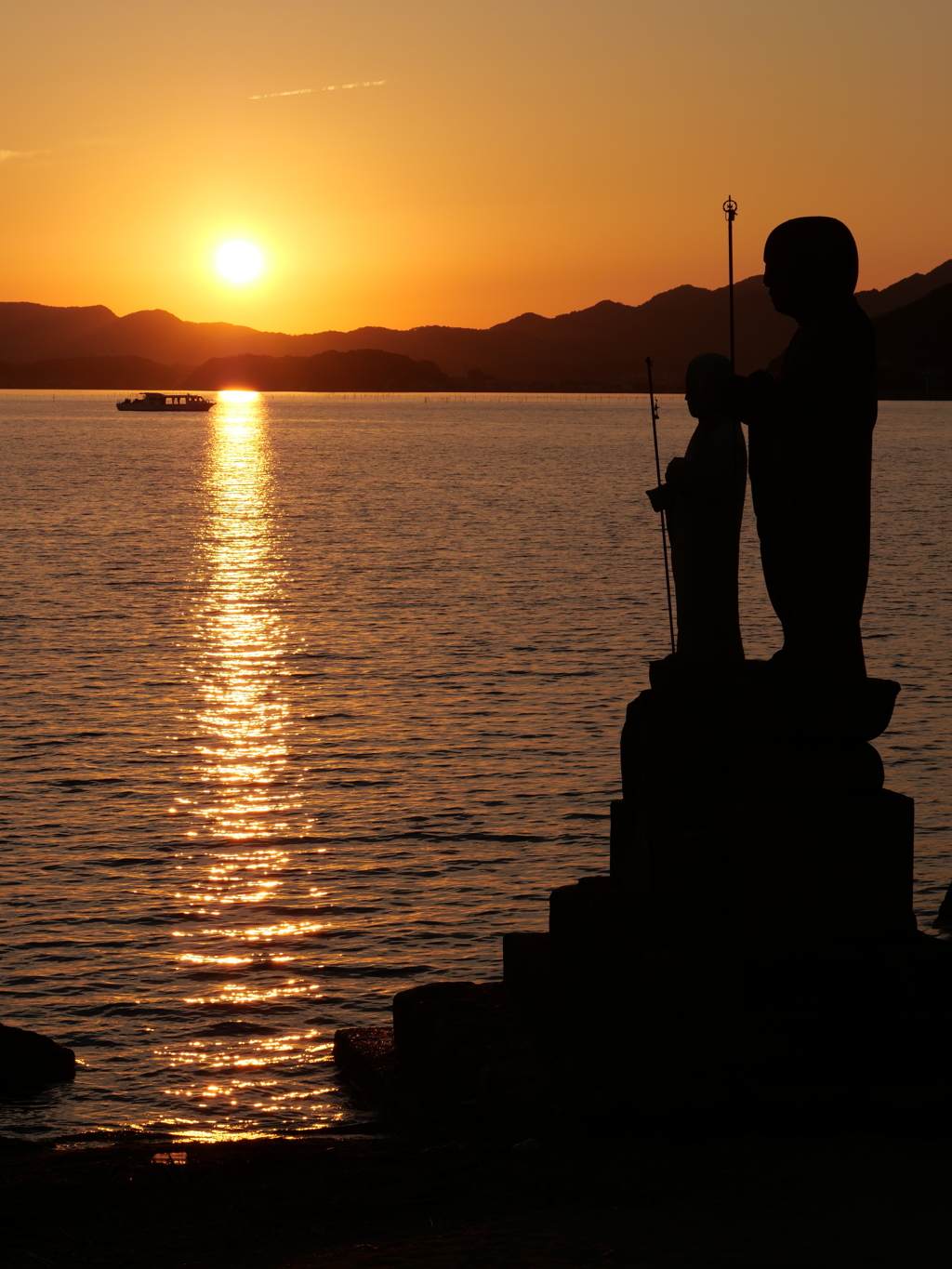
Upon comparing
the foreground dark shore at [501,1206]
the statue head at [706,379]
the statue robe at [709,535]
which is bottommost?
the foreground dark shore at [501,1206]

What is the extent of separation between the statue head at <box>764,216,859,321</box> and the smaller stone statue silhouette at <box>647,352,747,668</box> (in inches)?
32.9

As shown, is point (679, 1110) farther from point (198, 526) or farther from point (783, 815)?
point (198, 526)

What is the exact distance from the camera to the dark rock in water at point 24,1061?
38.5 ft

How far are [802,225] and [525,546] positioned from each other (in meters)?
50.0

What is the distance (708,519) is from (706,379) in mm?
869

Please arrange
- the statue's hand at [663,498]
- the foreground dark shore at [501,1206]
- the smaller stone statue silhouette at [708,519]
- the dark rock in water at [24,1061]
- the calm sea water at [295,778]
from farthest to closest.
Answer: the calm sea water at [295,778] → the dark rock in water at [24,1061] → the statue's hand at [663,498] → the smaller stone statue silhouette at [708,519] → the foreground dark shore at [501,1206]

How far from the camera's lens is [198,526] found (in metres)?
69.9

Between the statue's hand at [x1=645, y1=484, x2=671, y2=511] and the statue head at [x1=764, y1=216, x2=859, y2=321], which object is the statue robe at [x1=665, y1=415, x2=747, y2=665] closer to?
the statue's hand at [x1=645, y1=484, x2=671, y2=511]

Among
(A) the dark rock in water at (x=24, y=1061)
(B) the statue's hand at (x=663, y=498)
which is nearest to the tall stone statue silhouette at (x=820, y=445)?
(B) the statue's hand at (x=663, y=498)

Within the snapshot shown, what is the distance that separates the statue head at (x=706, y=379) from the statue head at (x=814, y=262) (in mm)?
756

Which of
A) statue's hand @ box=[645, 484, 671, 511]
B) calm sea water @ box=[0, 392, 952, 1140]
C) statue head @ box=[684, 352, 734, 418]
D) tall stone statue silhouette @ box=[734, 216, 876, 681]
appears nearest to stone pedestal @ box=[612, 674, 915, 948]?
tall stone statue silhouette @ box=[734, 216, 876, 681]

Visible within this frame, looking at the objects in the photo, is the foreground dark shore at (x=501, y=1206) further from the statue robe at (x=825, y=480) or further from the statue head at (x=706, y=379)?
the statue head at (x=706, y=379)

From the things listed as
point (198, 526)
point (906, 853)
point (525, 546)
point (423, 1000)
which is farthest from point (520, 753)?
point (198, 526)

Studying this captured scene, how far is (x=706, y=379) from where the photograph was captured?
9781 millimetres
